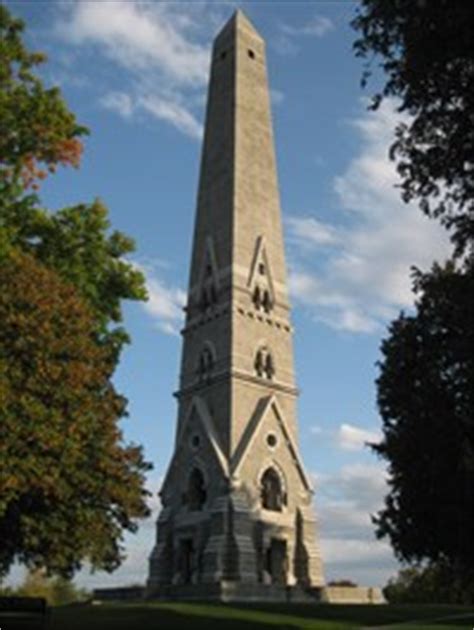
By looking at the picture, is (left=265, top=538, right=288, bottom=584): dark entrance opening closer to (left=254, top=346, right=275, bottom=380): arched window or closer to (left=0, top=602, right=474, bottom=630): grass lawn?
(left=254, top=346, right=275, bottom=380): arched window

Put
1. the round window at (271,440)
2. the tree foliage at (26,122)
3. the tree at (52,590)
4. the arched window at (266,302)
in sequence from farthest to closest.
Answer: the tree at (52,590)
the arched window at (266,302)
the round window at (271,440)
the tree foliage at (26,122)

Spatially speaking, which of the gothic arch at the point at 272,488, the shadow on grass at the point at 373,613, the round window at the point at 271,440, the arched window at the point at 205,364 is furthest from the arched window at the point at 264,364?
the shadow on grass at the point at 373,613

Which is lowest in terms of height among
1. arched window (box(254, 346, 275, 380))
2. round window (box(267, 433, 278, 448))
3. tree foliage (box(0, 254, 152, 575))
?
tree foliage (box(0, 254, 152, 575))

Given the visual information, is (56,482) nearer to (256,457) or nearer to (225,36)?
(256,457)

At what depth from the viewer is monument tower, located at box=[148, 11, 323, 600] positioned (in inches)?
1777

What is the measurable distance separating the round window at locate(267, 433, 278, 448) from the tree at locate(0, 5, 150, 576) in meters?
21.9

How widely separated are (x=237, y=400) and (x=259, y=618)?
2075 cm

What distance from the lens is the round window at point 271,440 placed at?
48719mm

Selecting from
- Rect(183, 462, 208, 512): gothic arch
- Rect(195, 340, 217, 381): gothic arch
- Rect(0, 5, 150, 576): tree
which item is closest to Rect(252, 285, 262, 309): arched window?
Rect(195, 340, 217, 381): gothic arch

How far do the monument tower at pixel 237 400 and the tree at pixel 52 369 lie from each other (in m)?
19.3

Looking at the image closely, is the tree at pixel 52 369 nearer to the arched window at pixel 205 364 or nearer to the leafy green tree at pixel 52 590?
the arched window at pixel 205 364

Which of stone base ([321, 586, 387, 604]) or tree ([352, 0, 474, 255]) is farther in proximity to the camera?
stone base ([321, 586, 387, 604])

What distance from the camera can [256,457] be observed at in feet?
156

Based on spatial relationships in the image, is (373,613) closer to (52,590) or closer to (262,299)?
(262,299)
